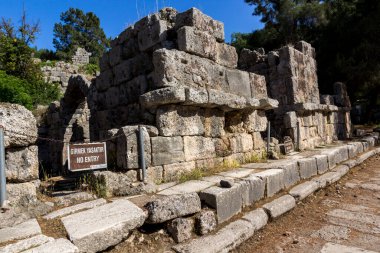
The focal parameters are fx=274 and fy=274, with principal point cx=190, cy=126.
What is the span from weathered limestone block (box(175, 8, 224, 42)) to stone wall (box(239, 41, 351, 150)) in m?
3.34

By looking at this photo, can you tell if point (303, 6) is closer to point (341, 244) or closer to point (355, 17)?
point (355, 17)

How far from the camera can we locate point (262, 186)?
4.16 meters

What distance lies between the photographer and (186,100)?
14.6ft

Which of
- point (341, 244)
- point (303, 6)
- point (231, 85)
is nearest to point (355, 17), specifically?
point (303, 6)

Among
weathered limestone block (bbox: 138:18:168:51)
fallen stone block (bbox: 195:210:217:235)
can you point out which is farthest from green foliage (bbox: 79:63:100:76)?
fallen stone block (bbox: 195:210:217:235)

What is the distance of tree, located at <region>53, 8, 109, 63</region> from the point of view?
39.9 m

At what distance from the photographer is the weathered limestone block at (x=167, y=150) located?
426cm

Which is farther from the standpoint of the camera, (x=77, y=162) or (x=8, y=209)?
(x=77, y=162)

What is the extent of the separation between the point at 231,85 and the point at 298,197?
266 cm

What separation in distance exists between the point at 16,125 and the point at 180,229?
2.15 m

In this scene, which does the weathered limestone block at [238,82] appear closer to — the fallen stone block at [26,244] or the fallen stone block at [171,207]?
the fallen stone block at [171,207]

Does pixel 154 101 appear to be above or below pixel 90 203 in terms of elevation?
above

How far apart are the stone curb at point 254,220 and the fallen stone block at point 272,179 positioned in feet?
0.57

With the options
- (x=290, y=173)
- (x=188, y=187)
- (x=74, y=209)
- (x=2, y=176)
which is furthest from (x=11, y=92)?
(x=290, y=173)
